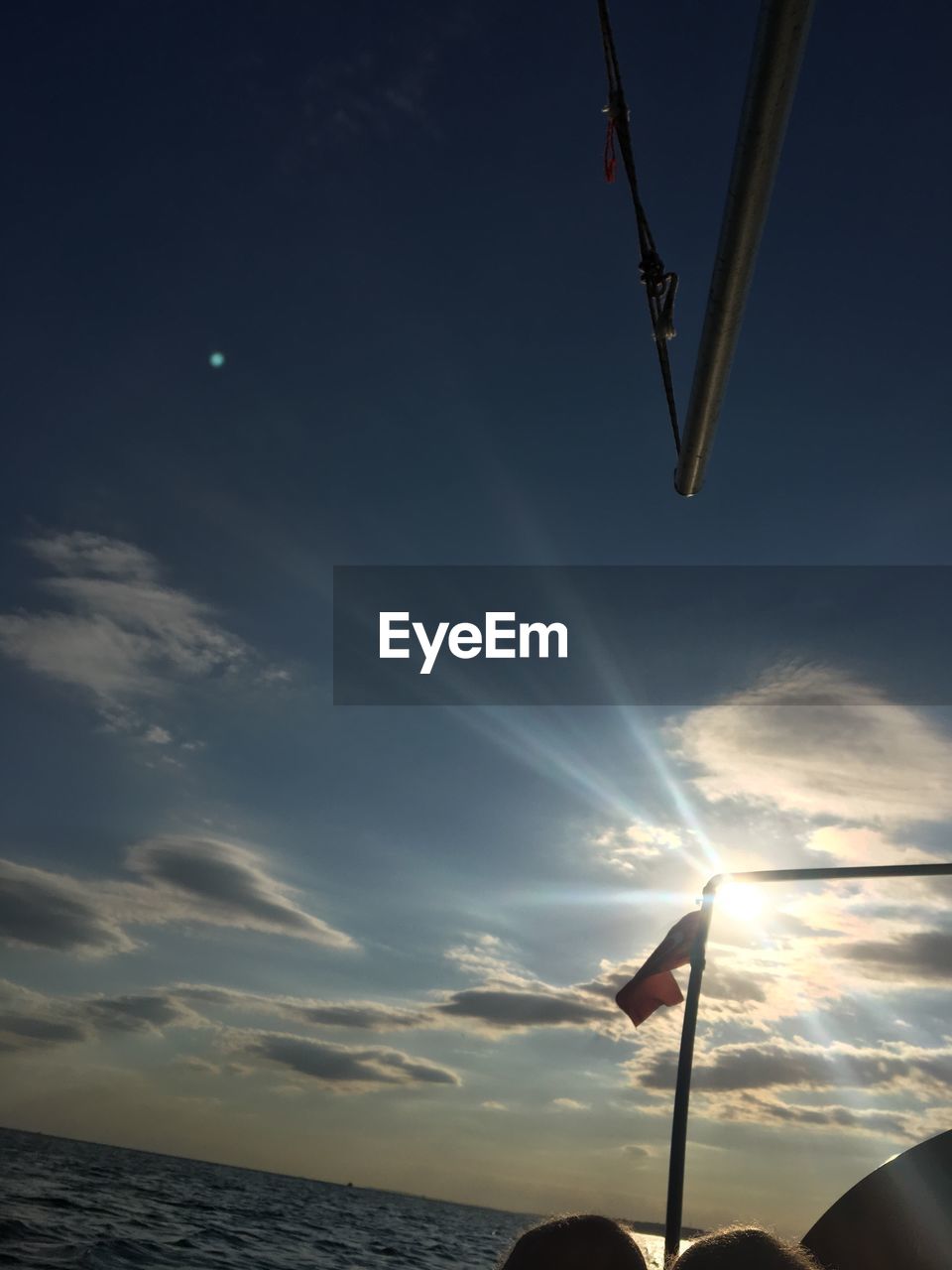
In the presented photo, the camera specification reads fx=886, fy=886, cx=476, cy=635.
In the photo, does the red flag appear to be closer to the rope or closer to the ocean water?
the rope

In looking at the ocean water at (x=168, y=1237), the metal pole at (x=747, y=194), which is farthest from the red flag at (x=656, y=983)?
the ocean water at (x=168, y=1237)

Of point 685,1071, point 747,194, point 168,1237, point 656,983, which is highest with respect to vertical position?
point 747,194

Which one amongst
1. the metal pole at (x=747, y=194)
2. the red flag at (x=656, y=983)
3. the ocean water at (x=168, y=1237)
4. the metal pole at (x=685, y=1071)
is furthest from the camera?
the ocean water at (x=168, y=1237)

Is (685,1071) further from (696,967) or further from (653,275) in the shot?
(653,275)

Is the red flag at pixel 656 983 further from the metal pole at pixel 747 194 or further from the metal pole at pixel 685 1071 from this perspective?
the metal pole at pixel 747 194

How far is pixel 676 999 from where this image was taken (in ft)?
24.0

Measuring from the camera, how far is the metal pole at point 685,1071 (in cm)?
550

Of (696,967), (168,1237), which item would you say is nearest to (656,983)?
(696,967)

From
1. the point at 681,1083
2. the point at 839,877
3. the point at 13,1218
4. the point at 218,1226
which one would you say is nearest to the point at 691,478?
the point at 839,877

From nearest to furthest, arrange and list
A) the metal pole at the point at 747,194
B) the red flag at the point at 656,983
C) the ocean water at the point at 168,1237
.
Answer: the metal pole at the point at 747,194 < the red flag at the point at 656,983 < the ocean water at the point at 168,1237

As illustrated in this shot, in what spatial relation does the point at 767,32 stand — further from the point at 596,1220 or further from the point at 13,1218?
the point at 13,1218

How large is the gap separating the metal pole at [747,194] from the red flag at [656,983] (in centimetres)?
447

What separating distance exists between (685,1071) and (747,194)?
5976 millimetres

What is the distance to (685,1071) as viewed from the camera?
235 inches
